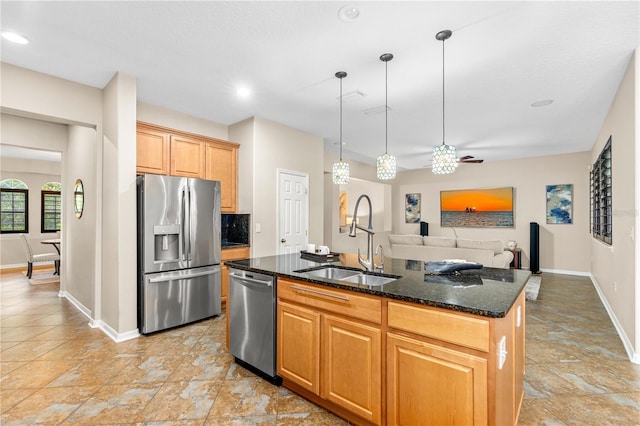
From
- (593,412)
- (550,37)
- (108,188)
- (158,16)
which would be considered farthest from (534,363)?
(108,188)

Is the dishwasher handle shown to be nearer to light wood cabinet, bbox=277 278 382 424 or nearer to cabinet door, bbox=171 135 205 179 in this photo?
light wood cabinet, bbox=277 278 382 424

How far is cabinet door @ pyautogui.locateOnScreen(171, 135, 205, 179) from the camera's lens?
4.04 m

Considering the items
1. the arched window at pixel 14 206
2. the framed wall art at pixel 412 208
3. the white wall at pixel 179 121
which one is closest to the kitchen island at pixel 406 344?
the white wall at pixel 179 121

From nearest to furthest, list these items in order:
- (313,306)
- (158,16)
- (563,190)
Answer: (313,306) → (158,16) → (563,190)

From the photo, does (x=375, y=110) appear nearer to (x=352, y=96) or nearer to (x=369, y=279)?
(x=352, y=96)

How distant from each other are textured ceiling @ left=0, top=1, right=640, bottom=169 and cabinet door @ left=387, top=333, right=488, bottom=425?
2212mm

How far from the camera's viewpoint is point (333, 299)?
186cm

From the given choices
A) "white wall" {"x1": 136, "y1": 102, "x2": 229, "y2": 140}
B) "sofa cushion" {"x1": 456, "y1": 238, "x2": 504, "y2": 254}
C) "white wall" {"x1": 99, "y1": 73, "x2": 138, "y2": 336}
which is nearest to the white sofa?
"sofa cushion" {"x1": 456, "y1": 238, "x2": 504, "y2": 254}

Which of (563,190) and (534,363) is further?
(563,190)

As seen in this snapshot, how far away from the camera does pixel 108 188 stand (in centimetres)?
335

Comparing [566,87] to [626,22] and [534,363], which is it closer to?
[626,22]

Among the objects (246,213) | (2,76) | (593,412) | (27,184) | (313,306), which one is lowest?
(593,412)

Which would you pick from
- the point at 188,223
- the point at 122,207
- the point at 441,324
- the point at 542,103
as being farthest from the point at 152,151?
the point at 542,103

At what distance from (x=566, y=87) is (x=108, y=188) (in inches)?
207
